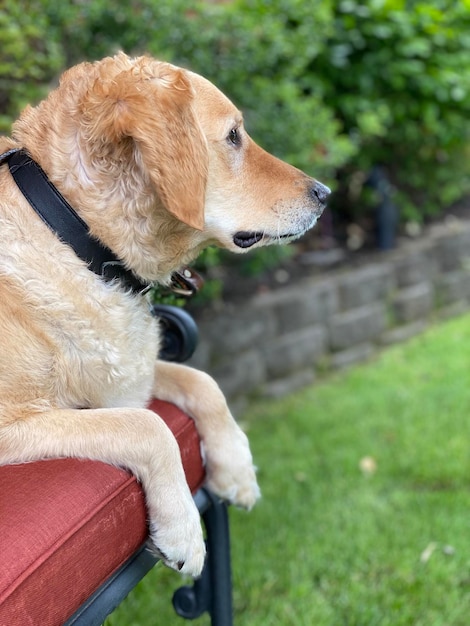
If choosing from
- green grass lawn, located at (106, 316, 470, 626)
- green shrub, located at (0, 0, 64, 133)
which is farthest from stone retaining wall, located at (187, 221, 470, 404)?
green shrub, located at (0, 0, 64, 133)

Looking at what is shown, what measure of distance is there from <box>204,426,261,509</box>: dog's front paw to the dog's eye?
0.81 metres

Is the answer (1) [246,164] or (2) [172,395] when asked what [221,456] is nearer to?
(2) [172,395]

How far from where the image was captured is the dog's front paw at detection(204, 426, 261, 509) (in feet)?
6.00

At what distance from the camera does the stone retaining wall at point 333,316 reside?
13.8 ft

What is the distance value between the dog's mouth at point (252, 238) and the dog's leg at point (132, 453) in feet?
2.01

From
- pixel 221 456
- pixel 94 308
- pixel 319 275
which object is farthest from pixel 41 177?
pixel 319 275

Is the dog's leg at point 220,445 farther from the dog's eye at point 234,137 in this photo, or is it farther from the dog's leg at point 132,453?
the dog's eye at point 234,137

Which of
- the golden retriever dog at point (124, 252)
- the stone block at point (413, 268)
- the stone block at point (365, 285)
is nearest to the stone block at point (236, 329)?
the stone block at point (365, 285)

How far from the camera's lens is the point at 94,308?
165cm

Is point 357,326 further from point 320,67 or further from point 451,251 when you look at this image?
point 320,67

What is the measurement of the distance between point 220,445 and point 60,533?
62cm

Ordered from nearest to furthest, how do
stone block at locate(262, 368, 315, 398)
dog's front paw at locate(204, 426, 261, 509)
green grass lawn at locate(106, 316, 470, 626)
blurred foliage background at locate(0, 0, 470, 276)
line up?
dog's front paw at locate(204, 426, 261, 509) → green grass lawn at locate(106, 316, 470, 626) → blurred foliage background at locate(0, 0, 470, 276) → stone block at locate(262, 368, 315, 398)

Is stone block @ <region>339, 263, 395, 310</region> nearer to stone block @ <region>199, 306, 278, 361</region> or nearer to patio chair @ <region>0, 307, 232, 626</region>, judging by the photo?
stone block @ <region>199, 306, 278, 361</region>

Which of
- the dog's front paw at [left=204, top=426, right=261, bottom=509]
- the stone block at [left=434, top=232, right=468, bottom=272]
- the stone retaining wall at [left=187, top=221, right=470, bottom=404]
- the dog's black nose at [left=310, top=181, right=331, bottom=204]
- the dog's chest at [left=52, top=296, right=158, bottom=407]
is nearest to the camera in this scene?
the dog's chest at [left=52, top=296, right=158, bottom=407]
